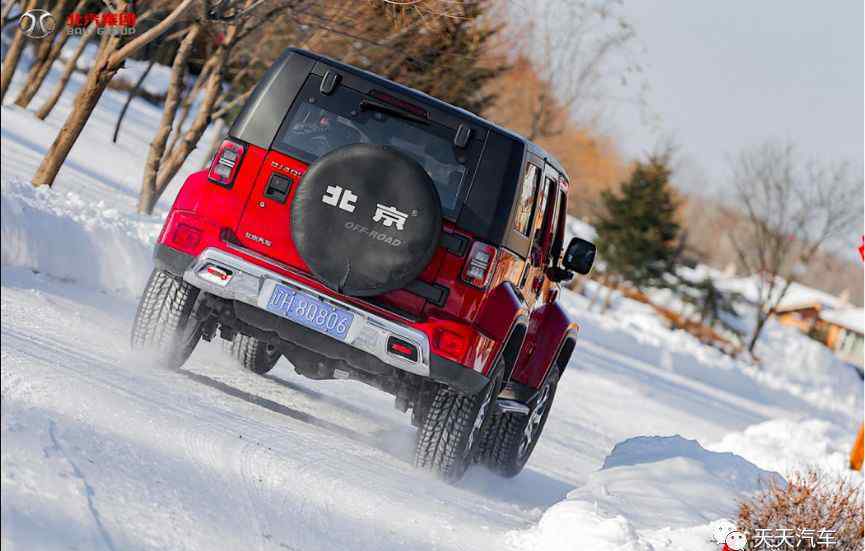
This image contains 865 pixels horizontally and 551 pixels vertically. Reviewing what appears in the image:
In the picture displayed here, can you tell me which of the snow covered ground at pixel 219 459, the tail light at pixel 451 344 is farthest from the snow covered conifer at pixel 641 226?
the tail light at pixel 451 344

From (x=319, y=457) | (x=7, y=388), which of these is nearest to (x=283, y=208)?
(x=319, y=457)

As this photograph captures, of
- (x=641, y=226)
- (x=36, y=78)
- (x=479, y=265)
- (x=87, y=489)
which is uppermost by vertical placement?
(x=641, y=226)

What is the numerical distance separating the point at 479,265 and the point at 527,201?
707 mm

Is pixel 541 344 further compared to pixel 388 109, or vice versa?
pixel 541 344

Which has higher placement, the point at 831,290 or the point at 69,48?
the point at 831,290

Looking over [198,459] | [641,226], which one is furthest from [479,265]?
[641,226]

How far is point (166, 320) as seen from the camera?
711 cm

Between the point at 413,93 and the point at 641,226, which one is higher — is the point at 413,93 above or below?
below

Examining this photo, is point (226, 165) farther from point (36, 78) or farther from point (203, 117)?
→ point (36, 78)

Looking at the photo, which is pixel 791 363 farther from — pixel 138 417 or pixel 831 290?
pixel 831 290

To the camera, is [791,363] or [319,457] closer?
[319,457]

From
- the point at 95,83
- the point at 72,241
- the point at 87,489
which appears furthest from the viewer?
the point at 95,83

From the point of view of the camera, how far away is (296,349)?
710 centimetres

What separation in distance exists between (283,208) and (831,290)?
174 metres
